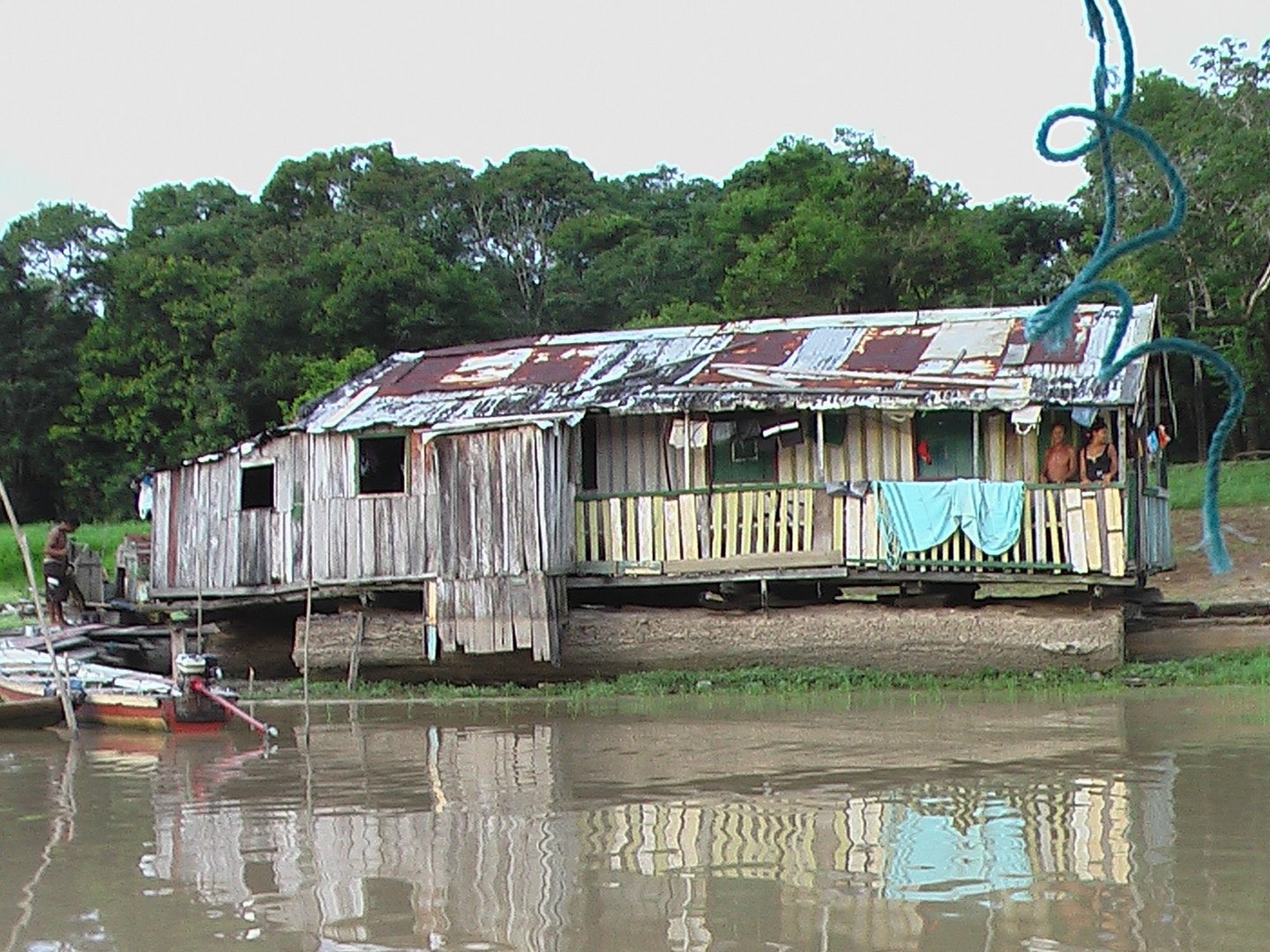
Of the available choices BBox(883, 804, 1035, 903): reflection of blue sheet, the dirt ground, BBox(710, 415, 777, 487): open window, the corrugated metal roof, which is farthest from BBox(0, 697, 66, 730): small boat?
the dirt ground

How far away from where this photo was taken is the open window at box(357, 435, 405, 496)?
18.6 metres

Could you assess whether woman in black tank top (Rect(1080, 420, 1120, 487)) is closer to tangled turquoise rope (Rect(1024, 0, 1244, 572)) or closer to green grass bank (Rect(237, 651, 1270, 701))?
green grass bank (Rect(237, 651, 1270, 701))

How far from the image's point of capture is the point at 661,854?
7840mm

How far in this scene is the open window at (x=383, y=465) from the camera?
1861 cm

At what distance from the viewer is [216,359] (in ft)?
117

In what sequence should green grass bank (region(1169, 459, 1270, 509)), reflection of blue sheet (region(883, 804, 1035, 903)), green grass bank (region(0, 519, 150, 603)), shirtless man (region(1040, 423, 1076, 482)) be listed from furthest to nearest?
1. green grass bank (region(1169, 459, 1270, 509))
2. green grass bank (region(0, 519, 150, 603))
3. shirtless man (region(1040, 423, 1076, 482))
4. reflection of blue sheet (region(883, 804, 1035, 903))

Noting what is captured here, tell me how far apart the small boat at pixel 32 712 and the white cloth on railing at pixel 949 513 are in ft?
27.6

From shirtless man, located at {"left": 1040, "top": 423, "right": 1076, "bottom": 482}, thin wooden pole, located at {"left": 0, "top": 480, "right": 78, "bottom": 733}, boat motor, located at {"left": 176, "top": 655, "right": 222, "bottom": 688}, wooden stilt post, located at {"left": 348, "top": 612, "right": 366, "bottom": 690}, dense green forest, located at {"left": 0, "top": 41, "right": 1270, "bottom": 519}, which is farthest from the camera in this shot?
dense green forest, located at {"left": 0, "top": 41, "right": 1270, "bottom": 519}

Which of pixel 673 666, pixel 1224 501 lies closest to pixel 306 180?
pixel 1224 501

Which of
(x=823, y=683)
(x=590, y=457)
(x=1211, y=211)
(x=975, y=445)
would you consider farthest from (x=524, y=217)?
(x=823, y=683)

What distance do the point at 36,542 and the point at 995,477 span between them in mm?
21548

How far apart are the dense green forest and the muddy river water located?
17.4 m

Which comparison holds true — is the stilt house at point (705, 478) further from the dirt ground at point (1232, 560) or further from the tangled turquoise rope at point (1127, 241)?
the tangled turquoise rope at point (1127, 241)

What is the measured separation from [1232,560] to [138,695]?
16.3 meters
